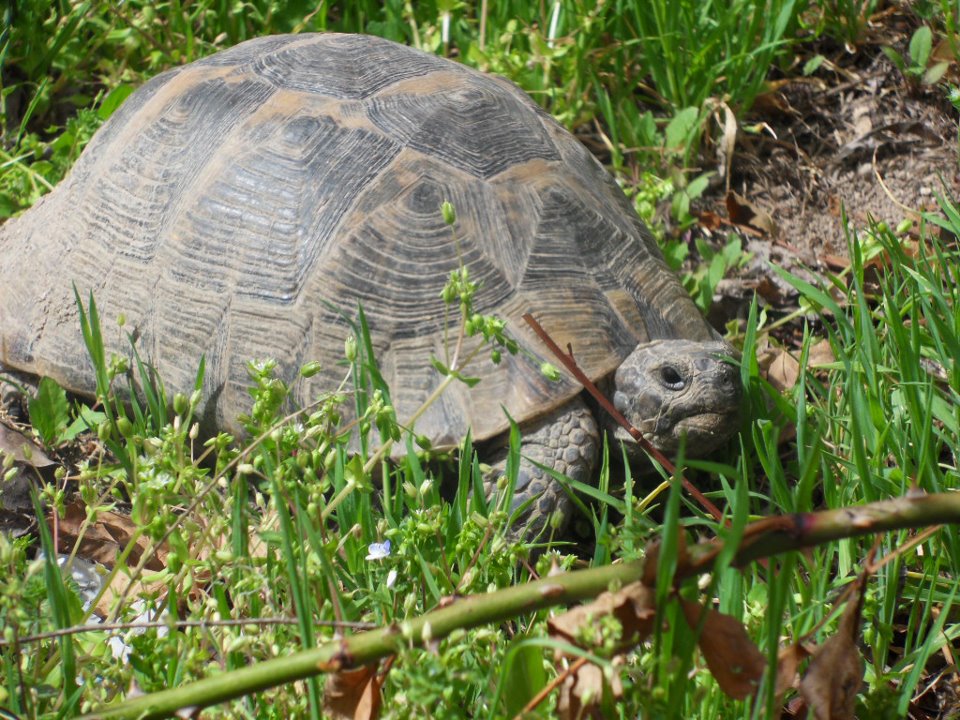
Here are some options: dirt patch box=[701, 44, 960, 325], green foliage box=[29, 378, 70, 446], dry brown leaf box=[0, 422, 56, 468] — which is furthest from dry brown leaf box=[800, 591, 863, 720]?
dirt patch box=[701, 44, 960, 325]

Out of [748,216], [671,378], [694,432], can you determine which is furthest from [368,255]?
[748,216]

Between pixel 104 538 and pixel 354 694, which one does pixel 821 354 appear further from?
pixel 354 694

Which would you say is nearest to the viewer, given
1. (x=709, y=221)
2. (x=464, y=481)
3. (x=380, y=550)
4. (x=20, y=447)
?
(x=380, y=550)

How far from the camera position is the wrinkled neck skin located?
8.85 ft

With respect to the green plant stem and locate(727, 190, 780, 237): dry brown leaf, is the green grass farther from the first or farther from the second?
locate(727, 190, 780, 237): dry brown leaf

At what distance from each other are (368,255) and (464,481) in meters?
0.79

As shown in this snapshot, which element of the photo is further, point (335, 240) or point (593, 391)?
point (335, 240)

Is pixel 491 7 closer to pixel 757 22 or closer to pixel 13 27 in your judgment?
pixel 757 22

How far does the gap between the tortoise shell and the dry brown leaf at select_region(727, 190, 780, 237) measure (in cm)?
99

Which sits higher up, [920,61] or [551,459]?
[920,61]

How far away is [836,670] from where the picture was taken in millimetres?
1290

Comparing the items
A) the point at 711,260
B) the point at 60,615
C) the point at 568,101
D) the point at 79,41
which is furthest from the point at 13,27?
the point at 60,615

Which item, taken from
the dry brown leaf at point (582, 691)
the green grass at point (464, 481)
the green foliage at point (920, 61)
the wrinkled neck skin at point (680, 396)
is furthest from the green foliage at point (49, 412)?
the green foliage at point (920, 61)

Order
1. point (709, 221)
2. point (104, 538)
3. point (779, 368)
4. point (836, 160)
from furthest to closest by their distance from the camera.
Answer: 1. point (836, 160)
2. point (709, 221)
3. point (779, 368)
4. point (104, 538)
